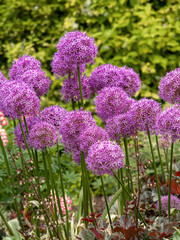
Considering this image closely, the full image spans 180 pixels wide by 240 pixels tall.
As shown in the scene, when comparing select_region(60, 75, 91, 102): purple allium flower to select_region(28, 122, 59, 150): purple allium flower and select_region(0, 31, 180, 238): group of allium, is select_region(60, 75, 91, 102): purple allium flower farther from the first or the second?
select_region(28, 122, 59, 150): purple allium flower

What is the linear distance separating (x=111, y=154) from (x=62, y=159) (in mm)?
2169

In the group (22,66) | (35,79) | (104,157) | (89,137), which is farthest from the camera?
(22,66)

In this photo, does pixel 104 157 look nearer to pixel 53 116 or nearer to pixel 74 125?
pixel 74 125

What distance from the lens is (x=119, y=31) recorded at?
242 inches

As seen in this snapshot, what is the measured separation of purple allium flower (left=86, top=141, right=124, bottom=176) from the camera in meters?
1.93

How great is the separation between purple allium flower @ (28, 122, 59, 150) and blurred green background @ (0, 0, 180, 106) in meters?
3.61

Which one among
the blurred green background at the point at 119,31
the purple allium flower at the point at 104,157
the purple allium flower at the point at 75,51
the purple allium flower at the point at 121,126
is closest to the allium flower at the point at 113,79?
the purple allium flower at the point at 75,51

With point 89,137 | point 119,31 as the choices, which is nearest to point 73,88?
point 89,137

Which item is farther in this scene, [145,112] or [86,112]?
[86,112]

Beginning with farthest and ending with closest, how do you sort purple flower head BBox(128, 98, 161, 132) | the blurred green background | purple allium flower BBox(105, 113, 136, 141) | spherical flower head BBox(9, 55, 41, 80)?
1. the blurred green background
2. spherical flower head BBox(9, 55, 41, 80)
3. purple allium flower BBox(105, 113, 136, 141)
4. purple flower head BBox(128, 98, 161, 132)

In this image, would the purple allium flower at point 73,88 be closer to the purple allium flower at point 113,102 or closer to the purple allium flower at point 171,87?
the purple allium flower at point 113,102

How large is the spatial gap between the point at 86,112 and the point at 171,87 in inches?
23.2

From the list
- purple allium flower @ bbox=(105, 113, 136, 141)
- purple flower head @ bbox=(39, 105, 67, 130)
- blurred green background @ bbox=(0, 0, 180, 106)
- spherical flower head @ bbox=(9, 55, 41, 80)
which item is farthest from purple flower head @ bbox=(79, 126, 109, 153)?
blurred green background @ bbox=(0, 0, 180, 106)

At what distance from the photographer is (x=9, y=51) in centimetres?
643
